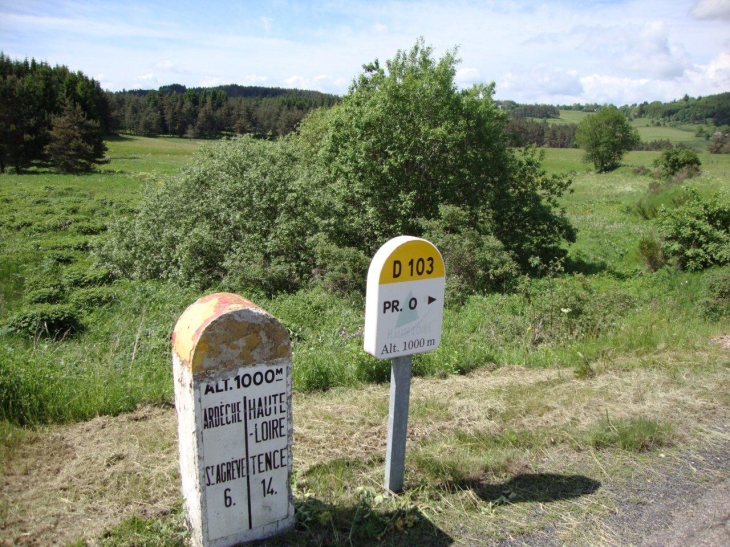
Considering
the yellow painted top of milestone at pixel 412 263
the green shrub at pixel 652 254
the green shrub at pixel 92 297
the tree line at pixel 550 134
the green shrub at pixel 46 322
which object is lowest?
the green shrub at pixel 92 297

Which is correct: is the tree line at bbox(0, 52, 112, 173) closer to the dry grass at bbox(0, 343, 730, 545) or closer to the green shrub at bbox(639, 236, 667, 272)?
the green shrub at bbox(639, 236, 667, 272)

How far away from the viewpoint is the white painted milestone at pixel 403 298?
134 inches

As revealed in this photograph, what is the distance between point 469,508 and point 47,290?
1324 cm

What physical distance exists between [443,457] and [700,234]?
14.3m

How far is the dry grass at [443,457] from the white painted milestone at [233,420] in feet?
1.68

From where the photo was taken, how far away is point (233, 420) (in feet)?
10.3

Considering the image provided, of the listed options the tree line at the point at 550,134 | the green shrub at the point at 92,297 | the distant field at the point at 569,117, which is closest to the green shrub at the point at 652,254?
the green shrub at the point at 92,297

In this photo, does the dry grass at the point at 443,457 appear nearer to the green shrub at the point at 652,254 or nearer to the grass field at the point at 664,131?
the green shrub at the point at 652,254

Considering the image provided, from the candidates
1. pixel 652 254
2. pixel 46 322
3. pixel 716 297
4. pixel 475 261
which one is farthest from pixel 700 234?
pixel 46 322

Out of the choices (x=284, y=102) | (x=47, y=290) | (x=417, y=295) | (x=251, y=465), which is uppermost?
(x=284, y=102)

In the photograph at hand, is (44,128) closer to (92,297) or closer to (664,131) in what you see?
(92,297)

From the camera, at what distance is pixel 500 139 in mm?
16953

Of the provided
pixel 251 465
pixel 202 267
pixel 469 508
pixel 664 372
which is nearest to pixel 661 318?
pixel 664 372

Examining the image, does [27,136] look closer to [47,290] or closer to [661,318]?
[47,290]
